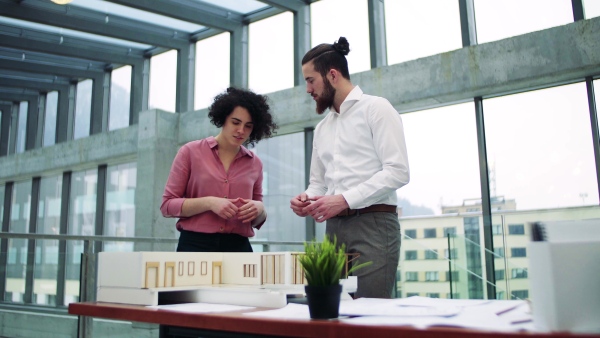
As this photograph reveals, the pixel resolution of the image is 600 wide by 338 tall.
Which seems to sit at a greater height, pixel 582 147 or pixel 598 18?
pixel 598 18

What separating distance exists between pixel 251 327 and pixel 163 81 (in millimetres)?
8353

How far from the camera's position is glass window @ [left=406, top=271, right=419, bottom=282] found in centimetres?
512

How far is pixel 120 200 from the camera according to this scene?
9.05 metres

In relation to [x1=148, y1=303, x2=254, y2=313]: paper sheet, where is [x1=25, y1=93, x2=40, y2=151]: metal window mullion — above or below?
above

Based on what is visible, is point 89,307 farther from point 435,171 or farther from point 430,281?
point 435,171

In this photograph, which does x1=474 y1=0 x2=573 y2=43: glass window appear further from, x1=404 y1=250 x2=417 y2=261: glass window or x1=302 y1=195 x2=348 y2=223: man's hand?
x1=302 y1=195 x2=348 y2=223: man's hand

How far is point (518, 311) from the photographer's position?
42.8 inches

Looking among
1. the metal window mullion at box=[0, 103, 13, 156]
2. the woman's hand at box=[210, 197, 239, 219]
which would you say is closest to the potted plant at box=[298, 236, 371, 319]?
the woman's hand at box=[210, 197, 239, 219]

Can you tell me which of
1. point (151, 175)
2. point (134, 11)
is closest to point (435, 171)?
point (151, 175)

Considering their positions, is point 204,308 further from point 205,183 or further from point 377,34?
point 377,34

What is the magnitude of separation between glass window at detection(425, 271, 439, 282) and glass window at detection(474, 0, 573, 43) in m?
2.59

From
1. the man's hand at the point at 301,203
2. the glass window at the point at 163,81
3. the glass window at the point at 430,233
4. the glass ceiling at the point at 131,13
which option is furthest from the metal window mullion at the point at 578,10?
the glass window at the point at 163,81

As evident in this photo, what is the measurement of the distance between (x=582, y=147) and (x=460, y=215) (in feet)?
4.34

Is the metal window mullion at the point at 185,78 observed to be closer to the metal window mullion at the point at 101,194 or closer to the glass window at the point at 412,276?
the metal window mullion at the point at 101,194
